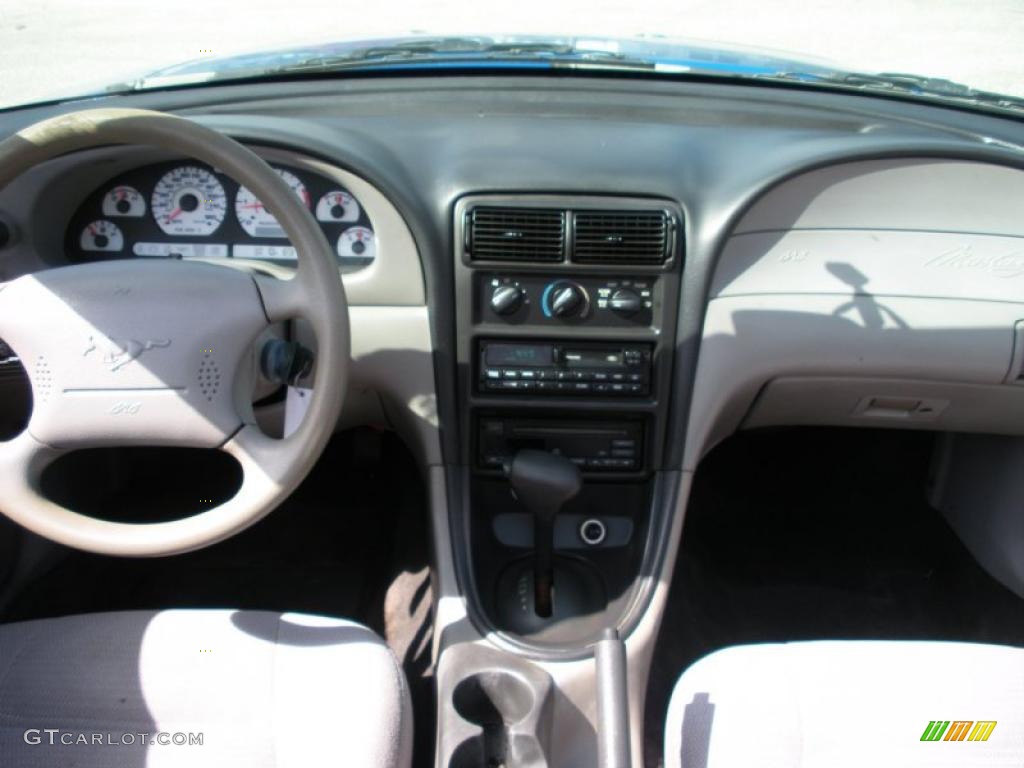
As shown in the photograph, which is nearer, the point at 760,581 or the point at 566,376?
the point at 566,376

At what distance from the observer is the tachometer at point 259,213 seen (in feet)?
5.57

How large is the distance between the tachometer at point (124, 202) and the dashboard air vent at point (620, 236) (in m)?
0.82

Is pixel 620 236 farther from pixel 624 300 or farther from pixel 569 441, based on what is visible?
pixel 569 441

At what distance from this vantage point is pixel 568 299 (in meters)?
1.66

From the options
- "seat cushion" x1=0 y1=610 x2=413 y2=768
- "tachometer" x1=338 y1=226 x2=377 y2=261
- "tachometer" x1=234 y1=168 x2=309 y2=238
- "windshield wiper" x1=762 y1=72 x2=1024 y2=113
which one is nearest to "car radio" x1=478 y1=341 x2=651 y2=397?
"tachometer" x1=338 y1=226 x2=377 y2=261

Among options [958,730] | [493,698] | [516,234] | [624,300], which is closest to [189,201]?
[516,234]

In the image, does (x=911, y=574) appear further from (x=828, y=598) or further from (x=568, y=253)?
(x=568, y=253)

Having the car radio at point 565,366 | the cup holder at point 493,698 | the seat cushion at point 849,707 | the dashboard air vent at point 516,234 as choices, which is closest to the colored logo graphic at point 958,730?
the seat cushion at point 849,707

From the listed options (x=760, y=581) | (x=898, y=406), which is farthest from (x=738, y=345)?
(x=760, y=581)

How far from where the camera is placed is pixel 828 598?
7.72 ft

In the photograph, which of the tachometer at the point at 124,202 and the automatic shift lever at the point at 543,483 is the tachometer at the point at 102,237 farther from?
the automatic shift lever at the point at 543,483

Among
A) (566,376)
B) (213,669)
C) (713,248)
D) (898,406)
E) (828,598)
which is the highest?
(713,248)

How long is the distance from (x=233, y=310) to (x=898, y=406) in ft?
4.56

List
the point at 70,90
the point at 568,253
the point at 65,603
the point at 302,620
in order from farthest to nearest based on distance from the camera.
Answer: the point at 65,603, the point at 70,90, the point at 568,253, the point at 302,620
